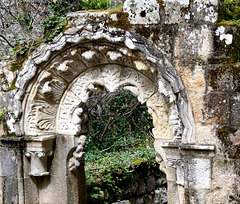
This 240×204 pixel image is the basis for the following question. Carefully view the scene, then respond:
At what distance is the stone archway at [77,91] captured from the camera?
3379mm

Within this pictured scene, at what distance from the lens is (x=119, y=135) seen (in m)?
8.50

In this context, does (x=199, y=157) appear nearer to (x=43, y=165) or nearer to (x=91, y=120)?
(x=43, y=165)

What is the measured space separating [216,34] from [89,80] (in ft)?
5.73

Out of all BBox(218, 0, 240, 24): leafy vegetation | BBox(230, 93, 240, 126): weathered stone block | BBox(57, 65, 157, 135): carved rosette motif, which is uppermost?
BBox(218, 0, 240, 24): leafy vegetation

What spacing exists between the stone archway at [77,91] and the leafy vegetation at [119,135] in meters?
1.86

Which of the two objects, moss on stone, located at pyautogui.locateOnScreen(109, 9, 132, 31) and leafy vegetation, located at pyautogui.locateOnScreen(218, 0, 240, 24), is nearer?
leafy vegetation, located at pyautogui.locateOnScreen(218, 0, 240, 24)

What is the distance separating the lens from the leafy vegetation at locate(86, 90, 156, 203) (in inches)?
256

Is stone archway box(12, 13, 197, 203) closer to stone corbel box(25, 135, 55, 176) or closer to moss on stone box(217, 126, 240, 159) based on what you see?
stone corbel box(25, 135, 55, 176)

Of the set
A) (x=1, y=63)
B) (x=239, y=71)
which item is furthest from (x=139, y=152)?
(x=239, y=71)

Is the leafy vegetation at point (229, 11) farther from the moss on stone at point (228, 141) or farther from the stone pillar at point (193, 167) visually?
the stone pillar at point (193, 167)

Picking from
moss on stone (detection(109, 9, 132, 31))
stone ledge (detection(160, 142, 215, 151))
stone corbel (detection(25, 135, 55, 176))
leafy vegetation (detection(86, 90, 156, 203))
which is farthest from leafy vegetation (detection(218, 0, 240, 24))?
leafy vegetation (detection(86, 90, 156, 203))

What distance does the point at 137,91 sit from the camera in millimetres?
3912

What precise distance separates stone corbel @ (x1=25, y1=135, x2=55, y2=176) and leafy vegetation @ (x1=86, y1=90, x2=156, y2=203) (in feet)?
6.23

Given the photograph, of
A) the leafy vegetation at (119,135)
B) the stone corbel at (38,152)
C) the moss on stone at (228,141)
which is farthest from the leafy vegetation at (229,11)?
the leafy vegetation at (119,135)
